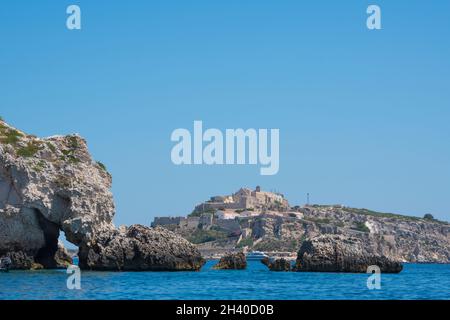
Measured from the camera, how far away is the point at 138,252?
2461 inches

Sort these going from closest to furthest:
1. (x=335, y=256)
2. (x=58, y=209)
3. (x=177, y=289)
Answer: (x=177, y=289) → (x=58, y=209) → (x=335, y=256)

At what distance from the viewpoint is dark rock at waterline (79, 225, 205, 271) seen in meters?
59.8

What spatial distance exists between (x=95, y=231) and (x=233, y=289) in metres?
16.5

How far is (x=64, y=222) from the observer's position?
2293 inches

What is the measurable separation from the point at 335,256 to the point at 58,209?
24137 millimetres

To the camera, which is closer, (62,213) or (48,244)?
(62,213)

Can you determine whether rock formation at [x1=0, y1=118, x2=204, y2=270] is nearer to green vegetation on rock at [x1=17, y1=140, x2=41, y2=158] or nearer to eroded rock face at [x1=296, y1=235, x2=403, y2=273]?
green vegetation on rock at [x1=17, y1=140, x2=41, y2=158]

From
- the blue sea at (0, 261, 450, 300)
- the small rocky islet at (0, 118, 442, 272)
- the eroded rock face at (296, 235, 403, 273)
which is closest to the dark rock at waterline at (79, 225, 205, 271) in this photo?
the small rocky islet at (0, 118, 442, 272)

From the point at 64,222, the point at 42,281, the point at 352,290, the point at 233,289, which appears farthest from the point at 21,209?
the point at 352,290

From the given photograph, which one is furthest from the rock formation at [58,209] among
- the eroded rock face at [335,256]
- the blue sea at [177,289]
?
the eroded rock face at [335,256]

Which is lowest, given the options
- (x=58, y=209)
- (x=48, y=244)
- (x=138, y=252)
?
(x=138, y=252)

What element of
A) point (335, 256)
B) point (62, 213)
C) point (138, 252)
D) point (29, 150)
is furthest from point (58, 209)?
point (335, 256)

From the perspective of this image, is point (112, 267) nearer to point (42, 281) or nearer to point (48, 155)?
point (48, 155)

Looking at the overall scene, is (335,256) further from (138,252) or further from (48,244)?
(48,244)
